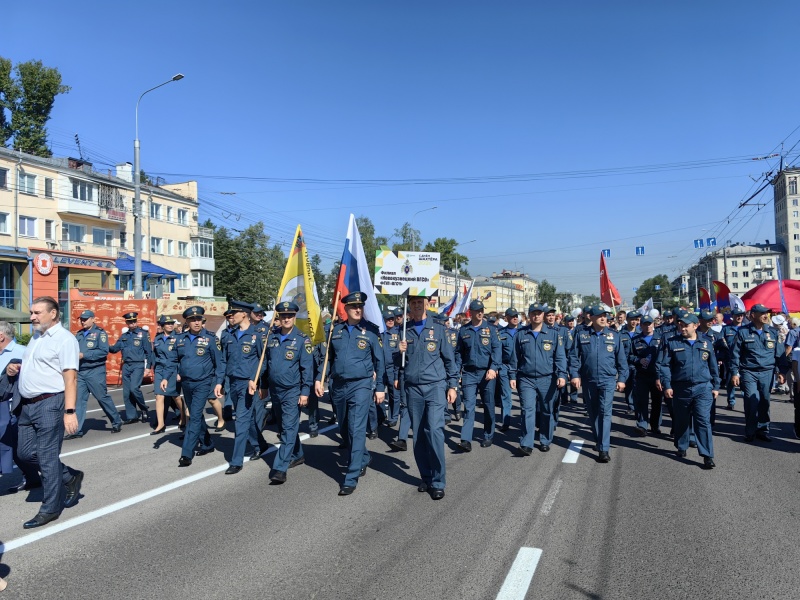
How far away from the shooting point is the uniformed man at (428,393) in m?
6.05

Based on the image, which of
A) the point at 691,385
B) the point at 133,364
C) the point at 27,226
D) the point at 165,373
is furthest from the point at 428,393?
the point at 27,226

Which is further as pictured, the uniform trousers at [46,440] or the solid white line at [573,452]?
the solid white line at [573,452]

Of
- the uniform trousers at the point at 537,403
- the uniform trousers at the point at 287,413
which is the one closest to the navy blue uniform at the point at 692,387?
the uniform trousers at the point at 537,403

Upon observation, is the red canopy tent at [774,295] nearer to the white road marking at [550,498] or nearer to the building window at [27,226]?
the white road marking at [550,498]

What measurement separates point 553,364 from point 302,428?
14.5ft

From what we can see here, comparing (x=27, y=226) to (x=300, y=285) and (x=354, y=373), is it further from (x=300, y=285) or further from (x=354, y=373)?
(x=354, y=373)

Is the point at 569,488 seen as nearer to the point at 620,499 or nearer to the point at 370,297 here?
the point at 620,499

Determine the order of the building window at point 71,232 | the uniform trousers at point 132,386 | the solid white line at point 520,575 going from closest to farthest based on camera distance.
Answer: the solid white line at point 520,575
the uniform trousers at point 132,386
the building window at point 71,232

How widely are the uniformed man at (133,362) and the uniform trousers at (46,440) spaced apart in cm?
551

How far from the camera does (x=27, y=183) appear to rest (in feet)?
122

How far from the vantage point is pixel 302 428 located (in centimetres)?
1012

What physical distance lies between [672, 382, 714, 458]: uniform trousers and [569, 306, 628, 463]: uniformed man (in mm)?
776

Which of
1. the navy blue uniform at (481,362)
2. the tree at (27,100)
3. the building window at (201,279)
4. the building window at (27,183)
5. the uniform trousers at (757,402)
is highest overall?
the tree at (27,100)

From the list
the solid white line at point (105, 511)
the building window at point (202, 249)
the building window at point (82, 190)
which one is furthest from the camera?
the building window at point (202, 249)
